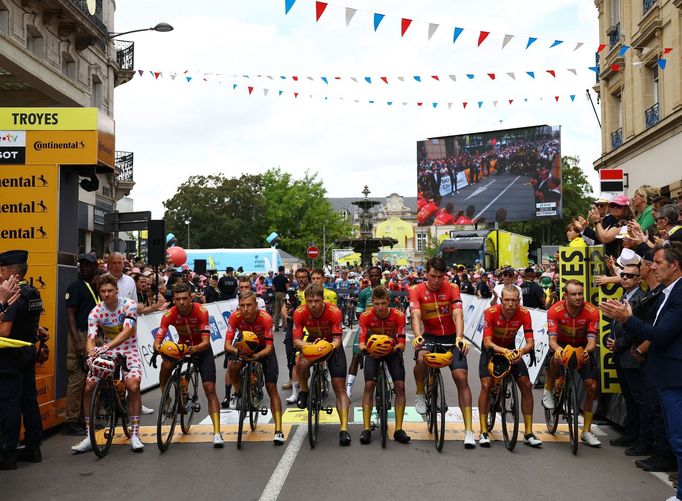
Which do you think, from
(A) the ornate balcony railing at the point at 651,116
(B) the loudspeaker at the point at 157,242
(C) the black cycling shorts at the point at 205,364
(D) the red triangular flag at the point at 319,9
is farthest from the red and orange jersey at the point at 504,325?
(A) the ornate balcony railing at the point at 651,116

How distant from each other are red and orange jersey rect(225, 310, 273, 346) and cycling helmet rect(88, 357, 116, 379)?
4.35 feet

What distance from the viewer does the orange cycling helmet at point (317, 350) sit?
25.0 ft

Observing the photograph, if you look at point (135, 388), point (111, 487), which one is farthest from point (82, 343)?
point (111, 487)

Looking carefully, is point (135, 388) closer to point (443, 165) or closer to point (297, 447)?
point (297, 447)

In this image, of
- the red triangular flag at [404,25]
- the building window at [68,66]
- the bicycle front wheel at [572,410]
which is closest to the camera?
the bicycle front wheel at [572,410]

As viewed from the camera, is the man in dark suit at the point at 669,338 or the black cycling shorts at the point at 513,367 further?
the black cycling shorts at the point at 513,367

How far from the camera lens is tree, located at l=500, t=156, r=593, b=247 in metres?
70.4

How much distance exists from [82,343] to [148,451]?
177cm

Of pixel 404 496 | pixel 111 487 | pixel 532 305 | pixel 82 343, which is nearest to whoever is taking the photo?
pixel 404 496

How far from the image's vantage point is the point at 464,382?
24.8ft

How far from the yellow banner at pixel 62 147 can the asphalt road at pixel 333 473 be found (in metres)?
3.38

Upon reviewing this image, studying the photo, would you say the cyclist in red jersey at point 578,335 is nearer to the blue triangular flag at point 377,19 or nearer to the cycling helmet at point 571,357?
the cycling helmet at point 571,357

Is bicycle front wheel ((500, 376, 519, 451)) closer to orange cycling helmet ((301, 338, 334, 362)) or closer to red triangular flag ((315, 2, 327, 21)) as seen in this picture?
orange cycling helmet ((301, 338, 334, 362))

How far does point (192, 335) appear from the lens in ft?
26.0
